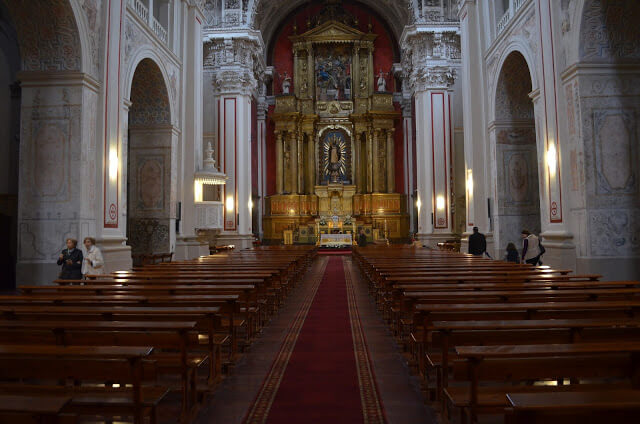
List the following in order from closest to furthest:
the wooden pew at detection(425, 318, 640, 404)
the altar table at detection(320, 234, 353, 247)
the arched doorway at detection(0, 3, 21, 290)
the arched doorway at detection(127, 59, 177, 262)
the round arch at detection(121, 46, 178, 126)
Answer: the wooden pew at detection(425, 318, 640, 404), the round arch at detection(121, 46, 178, 126), the arched doorway at detection(0, 3, 21, 290), the arched doorway at detection(127, 59, 177, 262), the altar table at detection(320, 234, 353, 247)

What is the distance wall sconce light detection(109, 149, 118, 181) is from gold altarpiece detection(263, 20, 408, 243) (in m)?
15.6

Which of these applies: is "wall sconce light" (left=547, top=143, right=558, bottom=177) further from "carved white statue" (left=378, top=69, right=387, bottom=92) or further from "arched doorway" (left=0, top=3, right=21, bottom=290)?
"carved white statue" (left=378, top=69, right=387, bottom=92)

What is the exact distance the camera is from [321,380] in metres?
4.27

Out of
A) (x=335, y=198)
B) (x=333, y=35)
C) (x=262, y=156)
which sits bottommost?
(x=335, y=198)

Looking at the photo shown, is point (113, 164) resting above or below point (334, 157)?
below

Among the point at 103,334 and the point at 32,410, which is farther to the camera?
the point at 103,334

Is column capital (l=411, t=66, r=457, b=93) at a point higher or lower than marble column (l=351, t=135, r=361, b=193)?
higher

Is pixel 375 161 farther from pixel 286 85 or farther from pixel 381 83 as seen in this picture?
pixel 286 85

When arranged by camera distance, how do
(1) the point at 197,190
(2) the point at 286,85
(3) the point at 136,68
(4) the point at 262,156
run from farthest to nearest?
(2) the point at 286,85
(4) the point at 262,156
(1) the point at 197,190
(3) the point at 136,68

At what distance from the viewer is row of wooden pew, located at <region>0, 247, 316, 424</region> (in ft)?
8.07

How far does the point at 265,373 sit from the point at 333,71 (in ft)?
81.8

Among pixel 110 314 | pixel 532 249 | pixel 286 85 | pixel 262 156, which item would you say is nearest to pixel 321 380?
pixel 110 314

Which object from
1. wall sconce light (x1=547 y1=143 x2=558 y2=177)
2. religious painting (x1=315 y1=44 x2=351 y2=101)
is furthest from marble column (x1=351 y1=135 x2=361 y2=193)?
wall sconce light (x1=547 y1=143 x2=558 y2=177)

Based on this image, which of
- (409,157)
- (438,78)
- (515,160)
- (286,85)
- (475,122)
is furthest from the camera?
(286,85)
